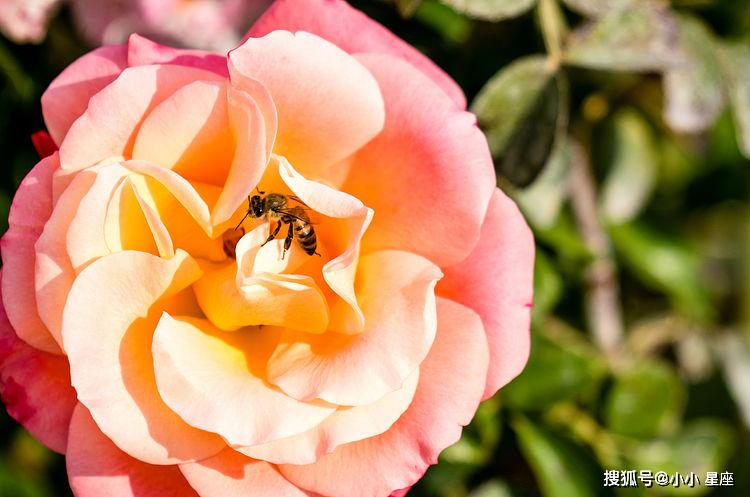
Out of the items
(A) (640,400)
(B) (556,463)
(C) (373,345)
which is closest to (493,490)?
(B) (556,463)

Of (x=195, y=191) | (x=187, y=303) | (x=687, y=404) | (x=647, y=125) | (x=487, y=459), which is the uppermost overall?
(x=195, y=191)

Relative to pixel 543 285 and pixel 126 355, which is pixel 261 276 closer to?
pixel 126 355

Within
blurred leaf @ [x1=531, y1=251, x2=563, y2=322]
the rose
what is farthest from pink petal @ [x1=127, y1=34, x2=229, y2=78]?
blurred leaf @ [x1=531, y1=251, x2=563, y2=322]

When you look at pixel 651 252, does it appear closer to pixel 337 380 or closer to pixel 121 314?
pixel 337 380

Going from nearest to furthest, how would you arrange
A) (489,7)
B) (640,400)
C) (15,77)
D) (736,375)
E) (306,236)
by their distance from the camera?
(306,236) < (489,7) < (15,77) < (640,400) < (736,375)

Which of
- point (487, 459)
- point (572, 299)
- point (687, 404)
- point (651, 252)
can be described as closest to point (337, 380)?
point (487, 459)

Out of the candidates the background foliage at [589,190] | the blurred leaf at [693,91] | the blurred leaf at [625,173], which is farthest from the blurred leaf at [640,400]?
the blurred leaf at [693,91]

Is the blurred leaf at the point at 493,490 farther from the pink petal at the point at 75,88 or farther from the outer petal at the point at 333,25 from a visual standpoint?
the pink petal at the point at 75,88

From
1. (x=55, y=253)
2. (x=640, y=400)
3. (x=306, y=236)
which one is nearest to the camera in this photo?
(x=55, y=253)
